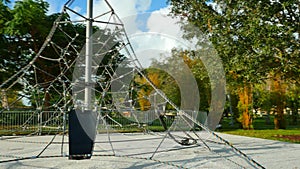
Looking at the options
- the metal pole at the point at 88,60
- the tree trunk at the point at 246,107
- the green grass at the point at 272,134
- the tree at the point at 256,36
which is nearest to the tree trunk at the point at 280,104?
the tree trunk at the point at 246,107

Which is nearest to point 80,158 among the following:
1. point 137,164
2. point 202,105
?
point 137,164

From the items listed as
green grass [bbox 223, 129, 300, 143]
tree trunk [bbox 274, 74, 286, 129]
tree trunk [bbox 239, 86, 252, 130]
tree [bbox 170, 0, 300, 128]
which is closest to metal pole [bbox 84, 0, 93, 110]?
tree [bbox 170, 0, 300, 128]

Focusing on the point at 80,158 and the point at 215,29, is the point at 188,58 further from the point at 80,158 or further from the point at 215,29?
the point at 80,158

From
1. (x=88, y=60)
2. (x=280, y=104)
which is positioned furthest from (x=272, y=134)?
(x=88, y=60)

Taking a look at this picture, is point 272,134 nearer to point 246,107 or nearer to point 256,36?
point 246,107

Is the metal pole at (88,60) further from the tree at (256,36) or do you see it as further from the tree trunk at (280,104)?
the tree trunk at (280,104)

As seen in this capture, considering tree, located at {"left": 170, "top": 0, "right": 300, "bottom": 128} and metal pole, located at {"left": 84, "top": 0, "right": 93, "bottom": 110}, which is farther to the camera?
tree, located at {"left": 170, "top": 0, "right": 300, "bottom": 128}

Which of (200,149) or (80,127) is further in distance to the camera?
(200,149)

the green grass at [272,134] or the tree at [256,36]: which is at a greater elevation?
the tree at [256,36]

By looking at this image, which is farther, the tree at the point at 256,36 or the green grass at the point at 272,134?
the green grass at the point at 272,134

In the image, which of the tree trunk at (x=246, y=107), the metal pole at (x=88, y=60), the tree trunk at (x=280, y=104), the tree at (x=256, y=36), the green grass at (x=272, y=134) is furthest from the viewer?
the tree trunk at (x=280, y=104)

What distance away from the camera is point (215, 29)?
9.77 meters

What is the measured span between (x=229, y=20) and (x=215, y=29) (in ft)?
1.71

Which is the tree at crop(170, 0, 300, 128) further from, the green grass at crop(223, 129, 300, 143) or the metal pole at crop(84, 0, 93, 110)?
the metal pole at crop(84, 0, 93, 110)
